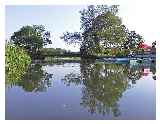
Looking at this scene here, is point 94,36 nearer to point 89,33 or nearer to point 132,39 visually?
point 89,33

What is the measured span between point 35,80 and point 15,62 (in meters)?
0.78

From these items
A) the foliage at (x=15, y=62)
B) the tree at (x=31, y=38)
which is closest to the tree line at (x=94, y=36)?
the tree at (x=31, y=38)

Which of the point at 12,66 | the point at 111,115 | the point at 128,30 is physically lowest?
the point at 111,115

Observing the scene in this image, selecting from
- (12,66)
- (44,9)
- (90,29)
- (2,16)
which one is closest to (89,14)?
(90,29)

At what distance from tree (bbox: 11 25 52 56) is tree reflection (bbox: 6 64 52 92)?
1.38ft

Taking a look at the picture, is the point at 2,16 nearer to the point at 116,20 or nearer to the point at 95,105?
the point at 95,105

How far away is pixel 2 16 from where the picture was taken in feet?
17.0

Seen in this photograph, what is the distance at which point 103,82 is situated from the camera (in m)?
6.31

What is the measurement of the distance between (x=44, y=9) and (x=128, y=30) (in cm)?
182

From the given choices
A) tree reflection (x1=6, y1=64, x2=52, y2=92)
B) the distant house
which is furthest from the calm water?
the distant house

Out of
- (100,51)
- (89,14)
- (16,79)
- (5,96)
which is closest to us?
(5,96)

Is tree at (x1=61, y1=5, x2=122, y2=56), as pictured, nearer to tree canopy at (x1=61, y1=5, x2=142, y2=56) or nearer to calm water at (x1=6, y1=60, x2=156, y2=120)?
tree canopy at (x1=61, y1=5, x2=142, y2=56)

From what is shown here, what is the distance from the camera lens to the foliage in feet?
21.5

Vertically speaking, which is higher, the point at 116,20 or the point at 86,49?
the point at 116,20
